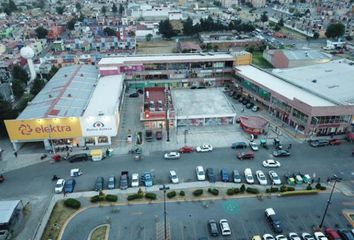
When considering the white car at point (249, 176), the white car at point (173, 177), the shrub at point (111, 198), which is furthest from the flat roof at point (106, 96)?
the white car at point (249, 176)

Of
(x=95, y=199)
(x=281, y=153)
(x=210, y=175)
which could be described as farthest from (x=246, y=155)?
(x=95, y=199)

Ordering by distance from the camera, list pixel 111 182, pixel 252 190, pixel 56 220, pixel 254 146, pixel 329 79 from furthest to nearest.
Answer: pixel 329 79 → pixel 254 146 → pixel 111 182 → pixel 252 190 → pixel 56 220

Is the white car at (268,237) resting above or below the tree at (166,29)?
below

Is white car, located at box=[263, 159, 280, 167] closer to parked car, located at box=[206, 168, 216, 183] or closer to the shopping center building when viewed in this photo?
parked car, located at box=[206, 168, 216, 183]

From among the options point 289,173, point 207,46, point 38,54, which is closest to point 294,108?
point 289,173

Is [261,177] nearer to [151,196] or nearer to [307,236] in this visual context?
[307,236]

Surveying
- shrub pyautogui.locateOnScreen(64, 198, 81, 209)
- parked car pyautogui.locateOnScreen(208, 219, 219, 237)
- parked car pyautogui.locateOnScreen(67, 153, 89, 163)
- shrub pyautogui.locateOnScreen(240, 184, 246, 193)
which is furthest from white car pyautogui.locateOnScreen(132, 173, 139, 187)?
shrub pyautogui.locateOnScreen(240, 184, 246, 193)

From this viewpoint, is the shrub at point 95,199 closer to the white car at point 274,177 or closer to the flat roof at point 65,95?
the flat roof at point 65,95
